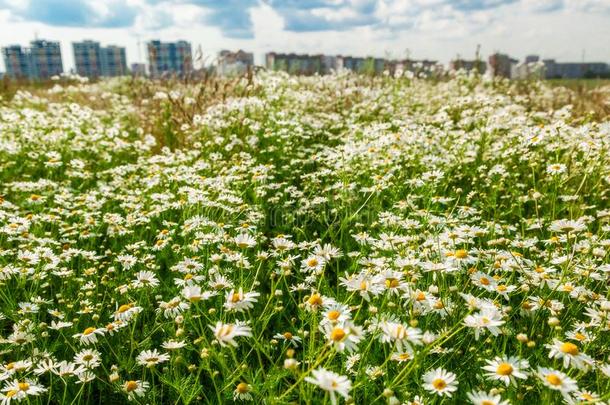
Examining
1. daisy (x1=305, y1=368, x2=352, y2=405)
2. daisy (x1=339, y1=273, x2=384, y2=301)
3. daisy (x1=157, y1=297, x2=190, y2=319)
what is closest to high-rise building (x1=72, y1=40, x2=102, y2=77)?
daisy (x1=157, y1=297, x2=190, y2=319)

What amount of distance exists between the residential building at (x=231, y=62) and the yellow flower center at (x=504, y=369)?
247 inches

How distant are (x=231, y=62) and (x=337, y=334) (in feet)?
23.0

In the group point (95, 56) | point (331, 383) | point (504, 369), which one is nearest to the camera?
point (331, 383)

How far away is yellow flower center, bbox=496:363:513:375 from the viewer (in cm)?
156

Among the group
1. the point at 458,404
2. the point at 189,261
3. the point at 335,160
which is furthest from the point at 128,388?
the point at 335,160

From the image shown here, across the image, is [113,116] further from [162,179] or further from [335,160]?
[335,160]

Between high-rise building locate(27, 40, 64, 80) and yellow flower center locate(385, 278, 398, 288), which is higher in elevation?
high-rise building locate(27, 40, 64, 80)

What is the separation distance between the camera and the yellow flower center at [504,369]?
5.11 feet

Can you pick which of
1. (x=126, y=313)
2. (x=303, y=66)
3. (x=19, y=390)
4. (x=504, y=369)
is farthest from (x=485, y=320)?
(x=303, y=66)

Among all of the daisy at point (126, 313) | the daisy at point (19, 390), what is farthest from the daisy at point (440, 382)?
the daisy at point (19, 390)

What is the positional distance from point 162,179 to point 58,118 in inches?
110

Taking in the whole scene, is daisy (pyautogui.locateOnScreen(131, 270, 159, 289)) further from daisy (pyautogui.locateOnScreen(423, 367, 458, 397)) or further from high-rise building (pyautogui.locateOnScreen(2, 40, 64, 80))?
high-rise building (pyautogui.locateOnScreen(2, 40, 64, 80))

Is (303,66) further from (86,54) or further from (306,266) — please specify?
(86,54)

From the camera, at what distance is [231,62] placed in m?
7.70
